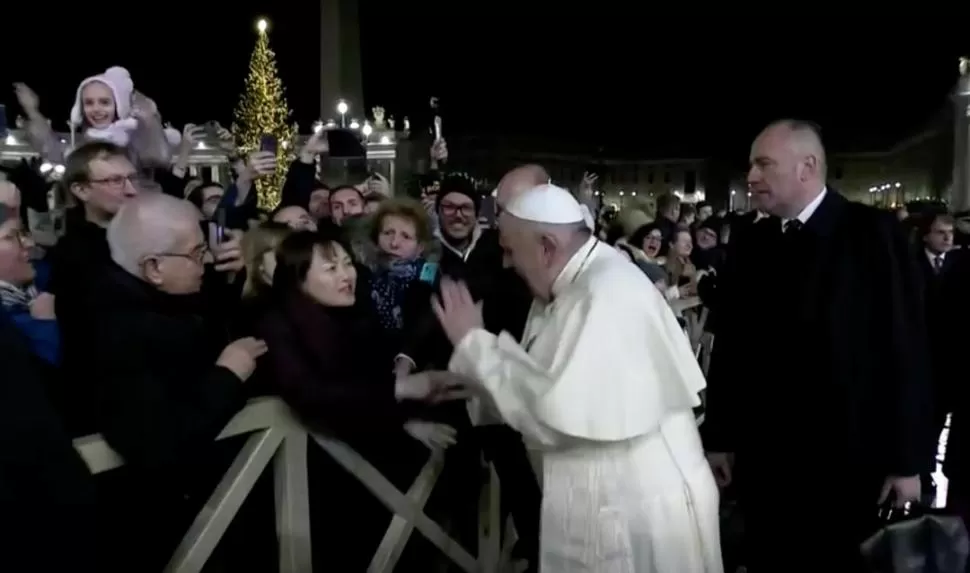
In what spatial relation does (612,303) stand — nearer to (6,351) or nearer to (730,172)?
(6,351)

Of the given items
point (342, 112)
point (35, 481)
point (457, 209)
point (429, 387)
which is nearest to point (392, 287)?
point (457, 209)

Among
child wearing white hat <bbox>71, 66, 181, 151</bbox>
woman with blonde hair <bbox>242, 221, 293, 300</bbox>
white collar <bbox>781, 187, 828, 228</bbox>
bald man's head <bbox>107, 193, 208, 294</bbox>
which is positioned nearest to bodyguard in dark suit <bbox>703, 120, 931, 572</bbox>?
white collar <bbox>781, 187, 828, 228</bbox>

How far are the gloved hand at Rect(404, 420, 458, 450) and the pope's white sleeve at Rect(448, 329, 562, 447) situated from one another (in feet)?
3.13

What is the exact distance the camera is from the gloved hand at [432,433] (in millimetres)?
3932

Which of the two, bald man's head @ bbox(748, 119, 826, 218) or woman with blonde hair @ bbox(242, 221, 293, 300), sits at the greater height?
bald man's head @ bbox(748, 119, 826, 218)

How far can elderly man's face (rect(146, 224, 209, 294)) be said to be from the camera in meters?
3.07

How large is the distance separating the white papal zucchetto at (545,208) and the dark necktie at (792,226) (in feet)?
4.39

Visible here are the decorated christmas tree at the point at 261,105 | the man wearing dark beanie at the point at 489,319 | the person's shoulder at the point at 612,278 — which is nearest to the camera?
the person's shoulder at the point at 612,278

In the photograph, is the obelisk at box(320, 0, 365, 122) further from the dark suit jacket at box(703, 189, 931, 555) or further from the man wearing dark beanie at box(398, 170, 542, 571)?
the dark suit jacket at box(703, 189, 931, 555)

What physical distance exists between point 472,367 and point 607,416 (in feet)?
1.46

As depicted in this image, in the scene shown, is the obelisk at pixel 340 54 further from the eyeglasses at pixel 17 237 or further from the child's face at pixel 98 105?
the eyeglasses at pixel 17 237

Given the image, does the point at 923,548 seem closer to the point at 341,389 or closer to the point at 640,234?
the point at 341,389

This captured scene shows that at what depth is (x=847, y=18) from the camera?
73.9ft

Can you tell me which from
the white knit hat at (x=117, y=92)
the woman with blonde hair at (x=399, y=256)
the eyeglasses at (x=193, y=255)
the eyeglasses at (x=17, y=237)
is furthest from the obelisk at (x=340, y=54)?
the eyeglasses at (x=193, y=255)
